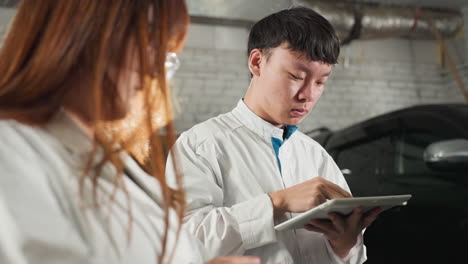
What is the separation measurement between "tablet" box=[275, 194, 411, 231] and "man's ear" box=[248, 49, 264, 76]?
0.37m

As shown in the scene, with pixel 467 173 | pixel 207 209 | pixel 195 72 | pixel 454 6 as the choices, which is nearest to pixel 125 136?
pixel 207 209

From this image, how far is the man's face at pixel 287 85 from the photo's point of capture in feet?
3.65

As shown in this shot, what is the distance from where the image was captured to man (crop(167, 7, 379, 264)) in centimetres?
102

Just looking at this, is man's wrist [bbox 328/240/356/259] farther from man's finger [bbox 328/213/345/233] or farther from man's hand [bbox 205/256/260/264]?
man's hand [bbox 205/256/260/264]

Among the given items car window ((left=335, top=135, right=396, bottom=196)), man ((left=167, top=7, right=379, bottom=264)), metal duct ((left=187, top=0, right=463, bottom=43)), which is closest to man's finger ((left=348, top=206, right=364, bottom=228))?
man ((left=167, top=7, right=379, bottom=264))

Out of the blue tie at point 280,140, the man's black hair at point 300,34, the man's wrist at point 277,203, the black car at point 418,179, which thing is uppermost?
the man's black hair at point 300,34

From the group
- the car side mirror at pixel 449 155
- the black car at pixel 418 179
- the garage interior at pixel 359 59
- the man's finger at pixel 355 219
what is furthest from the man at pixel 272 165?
the garage interior at pixel 359 59

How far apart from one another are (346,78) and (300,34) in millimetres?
4314

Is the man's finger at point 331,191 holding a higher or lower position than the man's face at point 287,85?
lower

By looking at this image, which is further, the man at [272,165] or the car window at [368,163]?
the car window at [368,163]

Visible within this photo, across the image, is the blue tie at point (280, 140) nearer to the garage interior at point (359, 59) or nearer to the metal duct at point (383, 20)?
the garage interior at point (359, 59)

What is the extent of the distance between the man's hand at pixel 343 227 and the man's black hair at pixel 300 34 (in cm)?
34

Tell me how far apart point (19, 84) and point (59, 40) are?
60 millimetres

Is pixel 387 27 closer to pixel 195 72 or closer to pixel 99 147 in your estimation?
pixel 195 72
